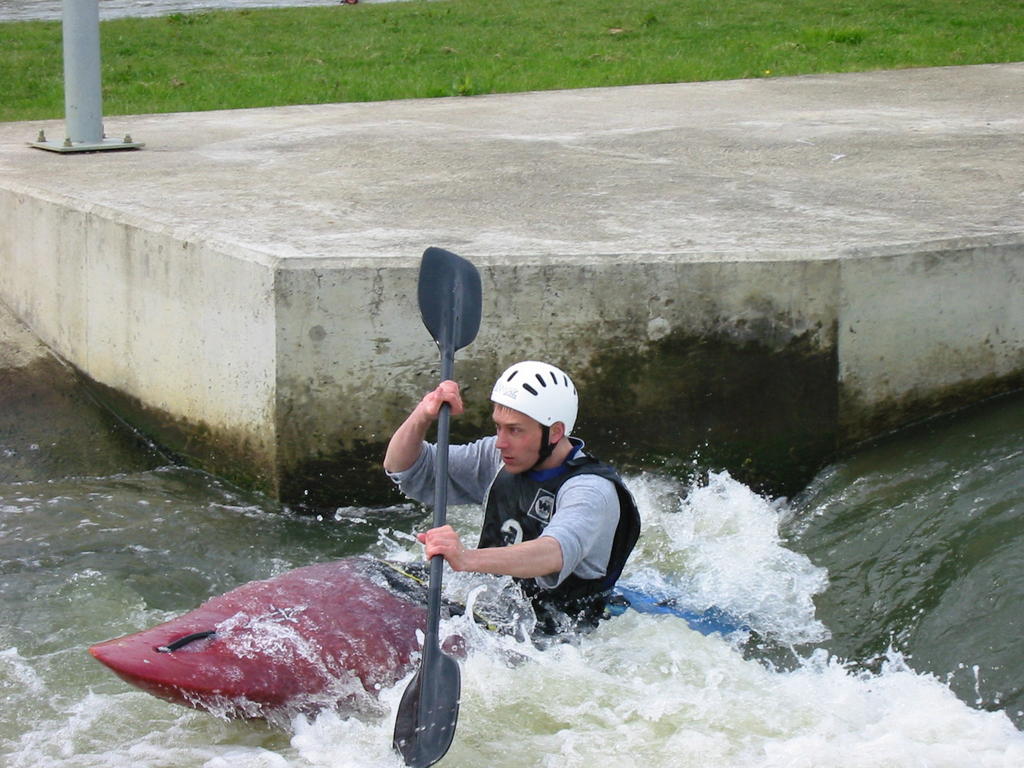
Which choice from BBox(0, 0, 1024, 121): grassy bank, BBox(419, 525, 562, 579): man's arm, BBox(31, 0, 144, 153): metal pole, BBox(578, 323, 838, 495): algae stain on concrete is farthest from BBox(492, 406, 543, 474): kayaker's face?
BBox(0, 0, 1024, 121): grassy bank

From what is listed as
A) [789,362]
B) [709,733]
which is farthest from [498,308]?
[709,733]

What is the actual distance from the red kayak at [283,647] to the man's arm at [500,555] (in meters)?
0.47

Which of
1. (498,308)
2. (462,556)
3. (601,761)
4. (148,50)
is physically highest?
(148,50)

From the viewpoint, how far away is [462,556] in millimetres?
3539

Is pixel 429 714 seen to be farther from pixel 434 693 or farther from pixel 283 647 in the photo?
pixel 283 647

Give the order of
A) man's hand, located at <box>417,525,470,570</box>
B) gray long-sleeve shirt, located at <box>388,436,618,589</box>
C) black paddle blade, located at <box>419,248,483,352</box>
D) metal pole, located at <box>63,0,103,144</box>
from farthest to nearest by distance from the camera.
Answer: metal pole, located at <box>63,0,103,144</box>
black paddle blade, located at <box>419,248,483,352</box>
gray long-sleeve shirt, located at <box>388,436,618,589</box>
man's hand, located at <box>417,525,470,570</box>

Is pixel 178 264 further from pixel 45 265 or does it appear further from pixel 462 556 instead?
pixel 462 556

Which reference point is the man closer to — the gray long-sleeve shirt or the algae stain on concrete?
the gray long-sleeve shirt

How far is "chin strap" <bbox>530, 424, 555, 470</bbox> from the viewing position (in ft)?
13.1

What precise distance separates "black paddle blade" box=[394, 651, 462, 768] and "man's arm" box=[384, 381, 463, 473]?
69 cm

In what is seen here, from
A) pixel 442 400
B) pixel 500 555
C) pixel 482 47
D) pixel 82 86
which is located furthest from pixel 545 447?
pixel 482 47

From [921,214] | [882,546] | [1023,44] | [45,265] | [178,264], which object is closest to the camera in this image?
[882,546]

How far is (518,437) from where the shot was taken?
3973 mm

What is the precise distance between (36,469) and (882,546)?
3.60 metres
